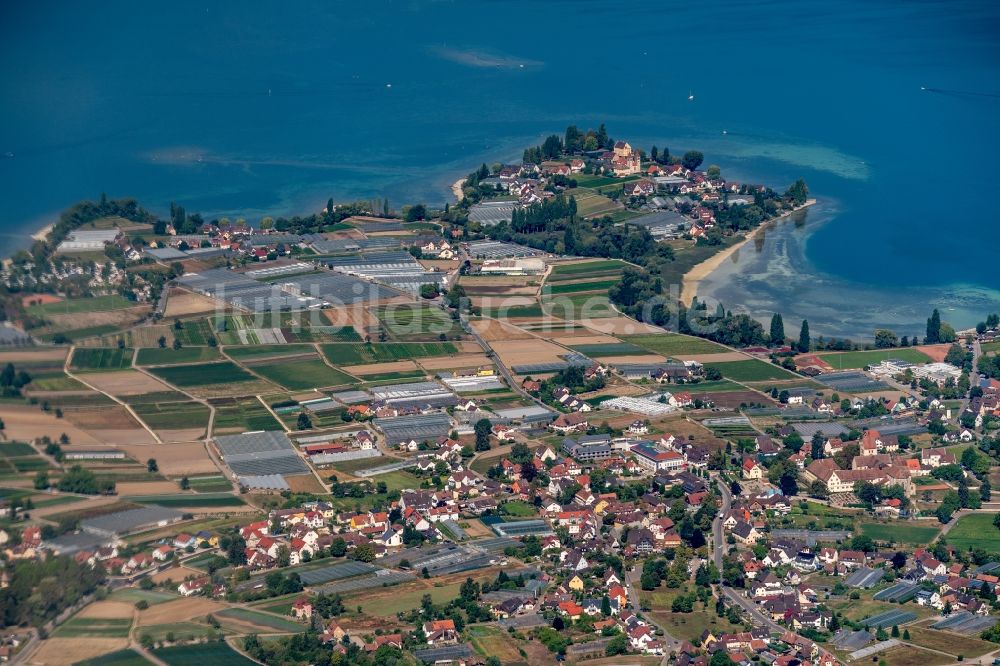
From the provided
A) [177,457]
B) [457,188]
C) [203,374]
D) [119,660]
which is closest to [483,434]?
[177,457]

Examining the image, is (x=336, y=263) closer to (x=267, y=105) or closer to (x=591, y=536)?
(x=591, y=536)

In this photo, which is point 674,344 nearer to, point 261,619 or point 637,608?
point 637,608

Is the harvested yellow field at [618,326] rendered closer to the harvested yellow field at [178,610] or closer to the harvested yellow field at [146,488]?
the harvested yellow field at [146,488]

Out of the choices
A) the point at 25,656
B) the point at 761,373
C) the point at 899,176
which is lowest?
the point at 25,656

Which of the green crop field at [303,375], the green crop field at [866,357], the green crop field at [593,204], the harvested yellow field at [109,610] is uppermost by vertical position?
the green crop field at [593,204]

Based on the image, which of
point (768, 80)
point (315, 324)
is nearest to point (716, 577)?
point (315, 324)

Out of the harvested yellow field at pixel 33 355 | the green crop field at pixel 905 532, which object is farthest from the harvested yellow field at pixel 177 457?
the green crop field at pixel 905 532

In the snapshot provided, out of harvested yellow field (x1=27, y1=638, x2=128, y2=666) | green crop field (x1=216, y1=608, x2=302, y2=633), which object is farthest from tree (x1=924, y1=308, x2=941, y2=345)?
A: harvested yellow field (x1=27, y1=638, x2=128, y2=666)
